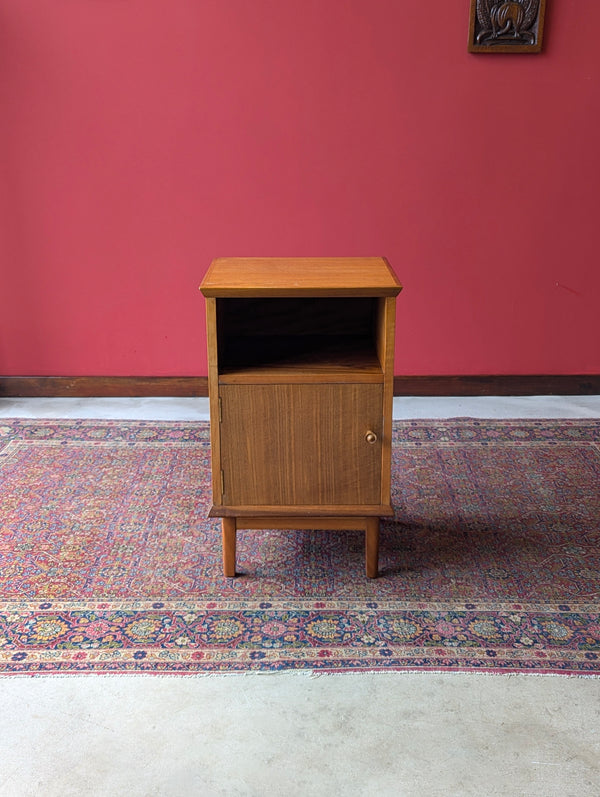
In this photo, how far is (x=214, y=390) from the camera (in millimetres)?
2246

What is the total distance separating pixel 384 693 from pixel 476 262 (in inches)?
92.0

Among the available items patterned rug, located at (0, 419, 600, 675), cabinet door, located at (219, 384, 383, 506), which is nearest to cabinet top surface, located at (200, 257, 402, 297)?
cabinet door, located at (219, 384, 383, 506)

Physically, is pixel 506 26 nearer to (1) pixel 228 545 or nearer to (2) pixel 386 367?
(2) pixel 386 367

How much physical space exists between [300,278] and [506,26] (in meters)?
1.95

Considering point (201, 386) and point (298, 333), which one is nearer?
point (298, 333)

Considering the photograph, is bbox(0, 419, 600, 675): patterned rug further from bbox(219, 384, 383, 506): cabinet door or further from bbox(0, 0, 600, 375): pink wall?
bbox(0, 0, 600, 375): pink wall

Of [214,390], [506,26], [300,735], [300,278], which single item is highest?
[506,26]

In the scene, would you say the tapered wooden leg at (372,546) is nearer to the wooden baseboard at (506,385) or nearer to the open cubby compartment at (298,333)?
the open cubby compartment at (298,333)

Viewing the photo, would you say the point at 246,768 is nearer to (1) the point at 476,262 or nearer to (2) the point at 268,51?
(1) the point at 476,262

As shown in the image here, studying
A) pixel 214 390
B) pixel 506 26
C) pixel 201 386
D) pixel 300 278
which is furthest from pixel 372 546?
pixel 506 26

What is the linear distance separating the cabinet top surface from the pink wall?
1260 millimetres

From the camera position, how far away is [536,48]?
11.5 ft

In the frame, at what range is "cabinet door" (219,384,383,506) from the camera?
7.41 ft

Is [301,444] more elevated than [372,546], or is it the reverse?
[301,444]
